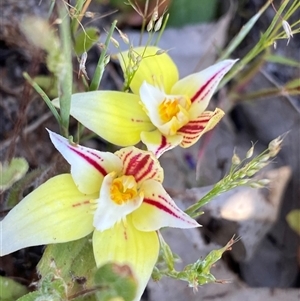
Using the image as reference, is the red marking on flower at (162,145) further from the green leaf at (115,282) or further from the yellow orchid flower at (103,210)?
the green leaf at (115,282)

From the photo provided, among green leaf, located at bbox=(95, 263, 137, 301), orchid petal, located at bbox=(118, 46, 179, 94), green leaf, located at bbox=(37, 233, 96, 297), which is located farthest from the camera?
orchid petal, located at bbox=(118, 46, 179, 94)

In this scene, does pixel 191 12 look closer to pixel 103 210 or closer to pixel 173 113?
pixel 173 113

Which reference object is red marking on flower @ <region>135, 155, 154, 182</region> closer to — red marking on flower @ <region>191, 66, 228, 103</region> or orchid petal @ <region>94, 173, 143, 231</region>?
orchid petal @ <region>94, 173, 143, 231</region>

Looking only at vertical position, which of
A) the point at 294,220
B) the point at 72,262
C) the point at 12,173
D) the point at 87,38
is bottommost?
the point at 294,220

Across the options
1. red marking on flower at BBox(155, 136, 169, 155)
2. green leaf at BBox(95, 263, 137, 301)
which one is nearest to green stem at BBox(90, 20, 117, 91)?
red marking on flower at BBox(155, 136, 169, 155)

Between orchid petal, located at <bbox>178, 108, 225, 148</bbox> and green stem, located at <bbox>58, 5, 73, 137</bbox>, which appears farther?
orchid petal, located at <bbox>178, 108, 225, 148</bbox>

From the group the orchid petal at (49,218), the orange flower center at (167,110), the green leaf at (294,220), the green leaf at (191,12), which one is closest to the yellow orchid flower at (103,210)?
the orchid petal at (49,218)

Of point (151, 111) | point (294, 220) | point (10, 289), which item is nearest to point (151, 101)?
point (151, 111)
